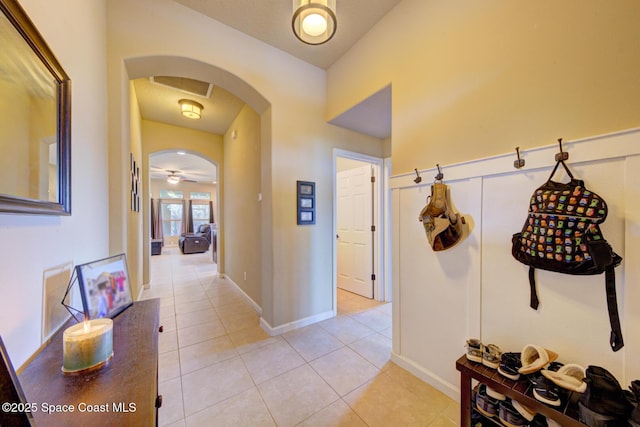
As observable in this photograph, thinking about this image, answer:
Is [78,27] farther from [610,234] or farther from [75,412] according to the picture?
[610,234]

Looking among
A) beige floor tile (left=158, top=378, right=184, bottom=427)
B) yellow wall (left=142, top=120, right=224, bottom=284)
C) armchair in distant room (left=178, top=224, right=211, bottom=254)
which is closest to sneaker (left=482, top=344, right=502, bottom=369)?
beige floor tile (left=158, top=378, right=184, bottom=427)

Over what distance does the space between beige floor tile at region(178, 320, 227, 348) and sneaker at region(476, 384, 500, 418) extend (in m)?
2.30

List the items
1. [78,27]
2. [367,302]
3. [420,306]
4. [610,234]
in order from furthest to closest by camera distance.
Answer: [367,302] → [420,306] → [78,27] → [610,234]

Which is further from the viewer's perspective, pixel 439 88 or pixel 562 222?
pixel 439 88

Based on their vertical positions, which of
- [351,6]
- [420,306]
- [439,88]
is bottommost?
[420,306]

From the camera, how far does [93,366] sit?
0.75 m

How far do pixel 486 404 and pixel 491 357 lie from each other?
Answer: 0.76 feet

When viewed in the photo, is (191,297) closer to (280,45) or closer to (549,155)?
(280,45)

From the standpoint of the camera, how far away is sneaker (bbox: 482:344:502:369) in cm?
121

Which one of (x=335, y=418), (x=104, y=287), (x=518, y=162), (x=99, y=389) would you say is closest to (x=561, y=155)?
(x=518, y=162)

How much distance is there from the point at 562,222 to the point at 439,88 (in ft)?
3.77

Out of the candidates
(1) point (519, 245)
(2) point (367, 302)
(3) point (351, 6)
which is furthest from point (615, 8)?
(2) point (367, 302)

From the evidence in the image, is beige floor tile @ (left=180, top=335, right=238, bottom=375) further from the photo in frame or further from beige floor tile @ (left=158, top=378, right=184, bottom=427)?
the photo in frame

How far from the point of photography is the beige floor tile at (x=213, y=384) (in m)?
1.57
